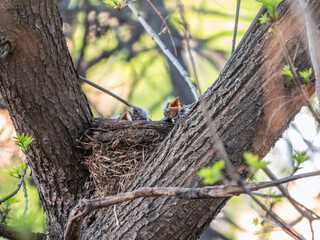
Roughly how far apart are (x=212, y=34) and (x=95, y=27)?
1.60 meters

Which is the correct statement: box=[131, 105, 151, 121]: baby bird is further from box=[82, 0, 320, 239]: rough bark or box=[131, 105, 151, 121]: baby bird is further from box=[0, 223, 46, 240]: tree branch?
box=[0, 223, 46, 240]: tree branch

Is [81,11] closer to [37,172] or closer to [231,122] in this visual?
[37,172]

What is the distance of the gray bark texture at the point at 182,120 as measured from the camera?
71.1 inches

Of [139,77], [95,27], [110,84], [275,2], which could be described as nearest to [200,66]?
[139,77]

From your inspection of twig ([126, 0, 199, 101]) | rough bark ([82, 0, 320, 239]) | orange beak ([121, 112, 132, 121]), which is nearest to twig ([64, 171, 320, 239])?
rough bark ([82, 0, 320, 239])

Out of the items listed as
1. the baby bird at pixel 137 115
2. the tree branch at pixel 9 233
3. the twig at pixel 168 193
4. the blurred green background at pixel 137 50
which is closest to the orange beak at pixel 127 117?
the baby bird at pixel 137 115

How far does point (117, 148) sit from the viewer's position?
8.80 feet

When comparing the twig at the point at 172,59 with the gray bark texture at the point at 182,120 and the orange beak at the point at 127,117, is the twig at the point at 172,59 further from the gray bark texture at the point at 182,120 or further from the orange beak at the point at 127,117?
the orange beak at the point at 127,117

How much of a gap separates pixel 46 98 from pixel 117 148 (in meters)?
0.71

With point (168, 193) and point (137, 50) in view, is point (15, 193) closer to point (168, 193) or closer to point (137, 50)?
point (168, 193)

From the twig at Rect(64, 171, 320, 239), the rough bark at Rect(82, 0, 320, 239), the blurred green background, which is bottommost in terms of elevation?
the twig at Rect(64, 171, 320, 239)

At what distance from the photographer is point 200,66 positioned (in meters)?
4.98

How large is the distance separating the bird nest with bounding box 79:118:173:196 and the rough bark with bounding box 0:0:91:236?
85 millimetres

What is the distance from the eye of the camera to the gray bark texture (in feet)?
5.93
